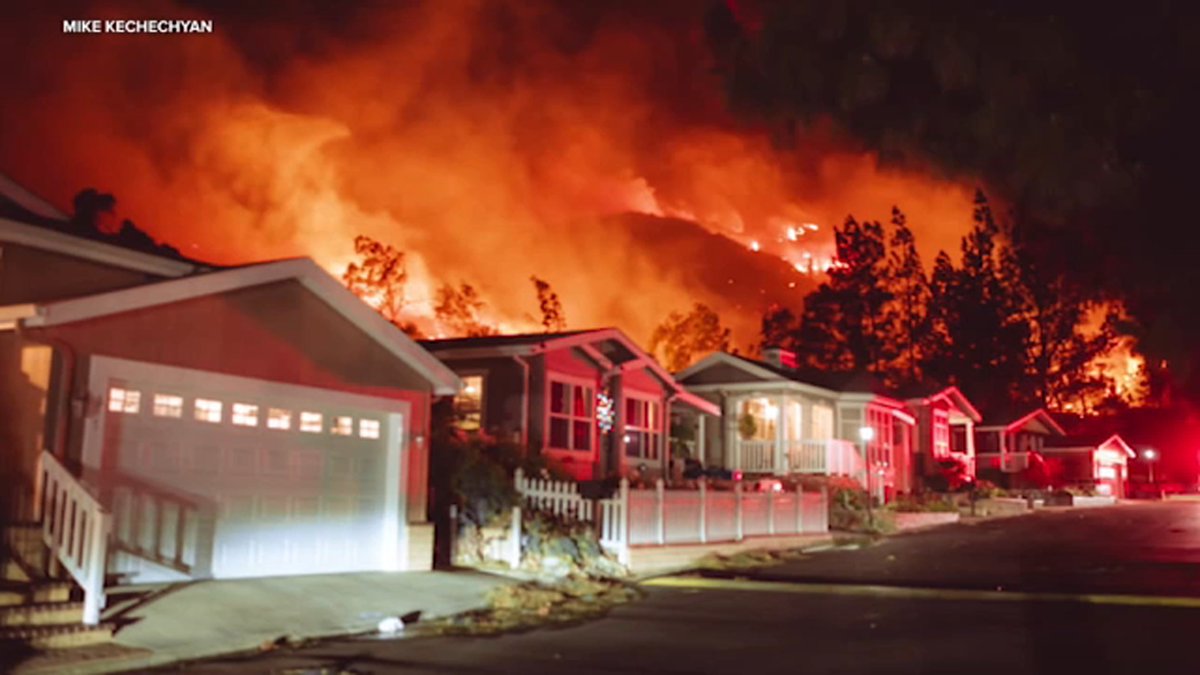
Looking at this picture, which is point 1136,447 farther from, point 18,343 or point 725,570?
A: point 18,343

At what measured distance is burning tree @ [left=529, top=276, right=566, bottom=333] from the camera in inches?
2482

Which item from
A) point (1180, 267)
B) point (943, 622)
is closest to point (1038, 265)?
point (1180, 267)

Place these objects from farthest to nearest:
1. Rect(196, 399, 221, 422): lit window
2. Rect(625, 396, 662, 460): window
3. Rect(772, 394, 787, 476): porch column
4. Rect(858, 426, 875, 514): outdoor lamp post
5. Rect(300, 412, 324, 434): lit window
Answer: Rect(772, 394, 787, 476): porch column
Rect(858, 426, 875, 514): outdoor lamp post
Rect(625, 396, 662, 460): window
Rect(300, 412, 324, 434): lit window
Rect(196, 399, 221, 422): lit window

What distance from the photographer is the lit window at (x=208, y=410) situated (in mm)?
14438

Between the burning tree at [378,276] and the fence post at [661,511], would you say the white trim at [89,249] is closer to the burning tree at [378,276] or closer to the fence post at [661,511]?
the fence post at [661,511]

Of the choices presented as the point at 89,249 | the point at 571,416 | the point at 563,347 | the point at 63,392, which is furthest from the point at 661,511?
the point at 63,392

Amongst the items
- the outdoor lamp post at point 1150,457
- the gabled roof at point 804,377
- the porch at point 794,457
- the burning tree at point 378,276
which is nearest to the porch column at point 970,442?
the gabled roof at point 804,377

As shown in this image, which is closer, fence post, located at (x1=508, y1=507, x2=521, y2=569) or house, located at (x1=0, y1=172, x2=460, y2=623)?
house, located at (x1=0, y1=172, x2=460, y2=623)

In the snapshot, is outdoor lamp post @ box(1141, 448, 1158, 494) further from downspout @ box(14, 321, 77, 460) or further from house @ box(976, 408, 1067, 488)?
downspout @ box(14, 321, 77, 460)

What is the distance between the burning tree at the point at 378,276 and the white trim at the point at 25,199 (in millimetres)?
32960

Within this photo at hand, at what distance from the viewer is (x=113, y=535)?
13055mm

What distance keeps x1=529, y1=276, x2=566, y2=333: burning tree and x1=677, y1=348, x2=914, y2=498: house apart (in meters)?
23.5

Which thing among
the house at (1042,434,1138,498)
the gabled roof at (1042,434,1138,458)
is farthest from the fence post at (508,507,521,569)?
the gabled roof at (1042,434,1138,458)

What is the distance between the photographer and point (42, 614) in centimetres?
1095
